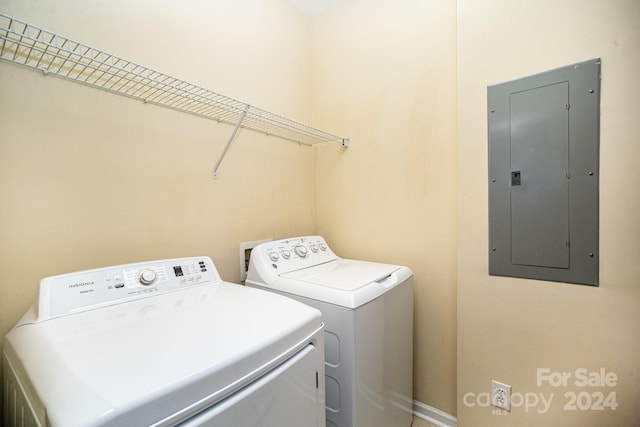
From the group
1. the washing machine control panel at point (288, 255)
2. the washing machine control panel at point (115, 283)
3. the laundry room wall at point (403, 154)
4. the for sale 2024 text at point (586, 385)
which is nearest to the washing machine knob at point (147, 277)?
the washing machine control panel at point (115, 283)

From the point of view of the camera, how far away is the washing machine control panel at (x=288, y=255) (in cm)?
141

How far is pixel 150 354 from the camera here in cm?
61

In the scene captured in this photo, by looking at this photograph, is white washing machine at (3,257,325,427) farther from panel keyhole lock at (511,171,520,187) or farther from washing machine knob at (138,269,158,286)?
panel keyhole lock at (511,171,520,187)

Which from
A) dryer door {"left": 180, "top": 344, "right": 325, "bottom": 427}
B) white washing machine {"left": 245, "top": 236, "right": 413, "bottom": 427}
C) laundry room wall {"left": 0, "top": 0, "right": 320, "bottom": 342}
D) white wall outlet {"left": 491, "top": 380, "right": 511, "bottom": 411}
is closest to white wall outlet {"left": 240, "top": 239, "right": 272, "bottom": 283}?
laundry room wall {"left": 0, "top": 0, "right": 320, "bottom": 342}

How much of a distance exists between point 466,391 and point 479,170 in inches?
45.1

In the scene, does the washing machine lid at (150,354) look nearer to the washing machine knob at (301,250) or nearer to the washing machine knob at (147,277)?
the washing machine knob at (147,277)

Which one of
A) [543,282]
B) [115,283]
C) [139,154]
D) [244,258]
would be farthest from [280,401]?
[543,282]

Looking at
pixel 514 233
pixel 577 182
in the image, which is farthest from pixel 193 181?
pixel 577 182

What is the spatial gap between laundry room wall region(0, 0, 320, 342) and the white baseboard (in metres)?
1.35

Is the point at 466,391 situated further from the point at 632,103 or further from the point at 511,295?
the point at 632,103

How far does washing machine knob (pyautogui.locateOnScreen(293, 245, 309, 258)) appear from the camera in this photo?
1.59m

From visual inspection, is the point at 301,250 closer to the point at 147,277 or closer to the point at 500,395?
the point at 147,277

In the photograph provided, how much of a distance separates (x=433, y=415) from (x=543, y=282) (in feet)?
3.28

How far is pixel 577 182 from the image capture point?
1.15 meters
